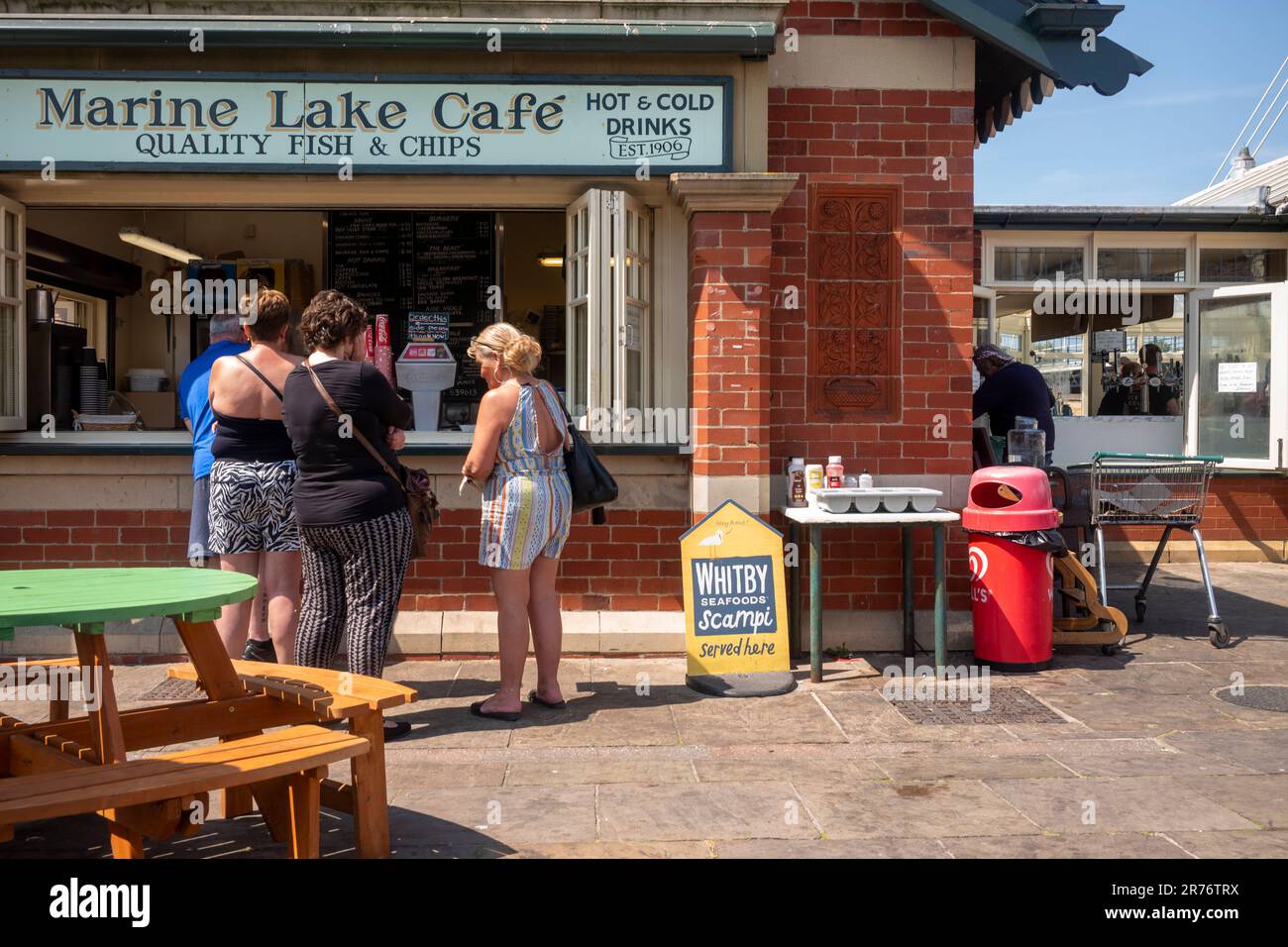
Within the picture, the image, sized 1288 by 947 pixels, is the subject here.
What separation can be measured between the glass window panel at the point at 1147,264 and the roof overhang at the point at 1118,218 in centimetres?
32

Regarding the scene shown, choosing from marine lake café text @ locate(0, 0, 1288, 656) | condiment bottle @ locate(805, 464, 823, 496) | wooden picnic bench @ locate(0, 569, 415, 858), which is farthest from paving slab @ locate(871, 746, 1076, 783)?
wooden picnic bench @ locate(0, 569, 415, 858)

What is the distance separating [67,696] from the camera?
4391mm

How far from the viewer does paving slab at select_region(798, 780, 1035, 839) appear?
4.09 metres

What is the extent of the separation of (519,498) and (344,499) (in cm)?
84

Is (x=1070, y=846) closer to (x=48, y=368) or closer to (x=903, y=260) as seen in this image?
(x=903, y=260)

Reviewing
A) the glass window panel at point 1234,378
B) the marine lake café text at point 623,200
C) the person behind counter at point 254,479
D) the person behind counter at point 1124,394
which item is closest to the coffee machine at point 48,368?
the marine lake café text at point 623,200

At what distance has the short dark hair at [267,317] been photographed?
217 inches

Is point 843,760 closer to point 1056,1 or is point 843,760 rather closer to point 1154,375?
point 1056,1

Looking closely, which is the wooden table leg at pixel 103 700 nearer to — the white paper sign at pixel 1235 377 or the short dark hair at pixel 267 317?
the short dark hair at pixel 267 317

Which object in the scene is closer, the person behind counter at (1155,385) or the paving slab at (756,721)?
the paving slab at (756,721)

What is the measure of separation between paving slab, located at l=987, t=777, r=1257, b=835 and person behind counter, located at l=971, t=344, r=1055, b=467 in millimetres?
3893

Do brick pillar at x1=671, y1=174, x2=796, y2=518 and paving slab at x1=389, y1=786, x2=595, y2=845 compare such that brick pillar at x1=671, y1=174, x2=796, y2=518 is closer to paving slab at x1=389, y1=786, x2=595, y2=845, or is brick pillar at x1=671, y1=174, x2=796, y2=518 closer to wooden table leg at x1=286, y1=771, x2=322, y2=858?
paving slab at x1=389, y1=786, x2=595, y2=845
